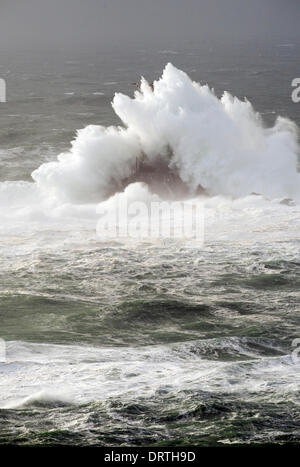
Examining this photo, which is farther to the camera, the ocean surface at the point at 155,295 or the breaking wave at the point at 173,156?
the breaking wave at the point at 173,156

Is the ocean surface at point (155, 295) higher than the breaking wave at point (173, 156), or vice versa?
the breaking wave at point (173, 156)

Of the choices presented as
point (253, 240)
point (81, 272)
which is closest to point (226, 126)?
point (253, 240)

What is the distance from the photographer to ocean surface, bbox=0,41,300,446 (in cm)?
2166

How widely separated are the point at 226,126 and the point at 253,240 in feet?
51.5

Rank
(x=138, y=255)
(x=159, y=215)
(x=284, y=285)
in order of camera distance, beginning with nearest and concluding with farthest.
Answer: (x=284, y=285) → (x=138, y=255) → (x=159, y=215)

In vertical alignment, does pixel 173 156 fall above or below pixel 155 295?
above

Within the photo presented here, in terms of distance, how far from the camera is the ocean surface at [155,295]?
71.1 ft

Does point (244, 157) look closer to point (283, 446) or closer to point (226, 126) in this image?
point (226, 126)

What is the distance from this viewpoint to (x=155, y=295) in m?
32.0

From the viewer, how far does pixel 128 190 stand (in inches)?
1895

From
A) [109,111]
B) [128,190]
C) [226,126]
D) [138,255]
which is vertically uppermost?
[109,111]

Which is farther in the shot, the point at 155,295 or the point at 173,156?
the point at 173,156

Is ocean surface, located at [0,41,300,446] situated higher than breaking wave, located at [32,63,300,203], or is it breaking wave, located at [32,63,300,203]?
breaking wave, located at [32,63,300,203]

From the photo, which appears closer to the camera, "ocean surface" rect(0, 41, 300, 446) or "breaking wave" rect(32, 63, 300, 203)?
"ocean surface" rect(0, 41, 300, 446)
